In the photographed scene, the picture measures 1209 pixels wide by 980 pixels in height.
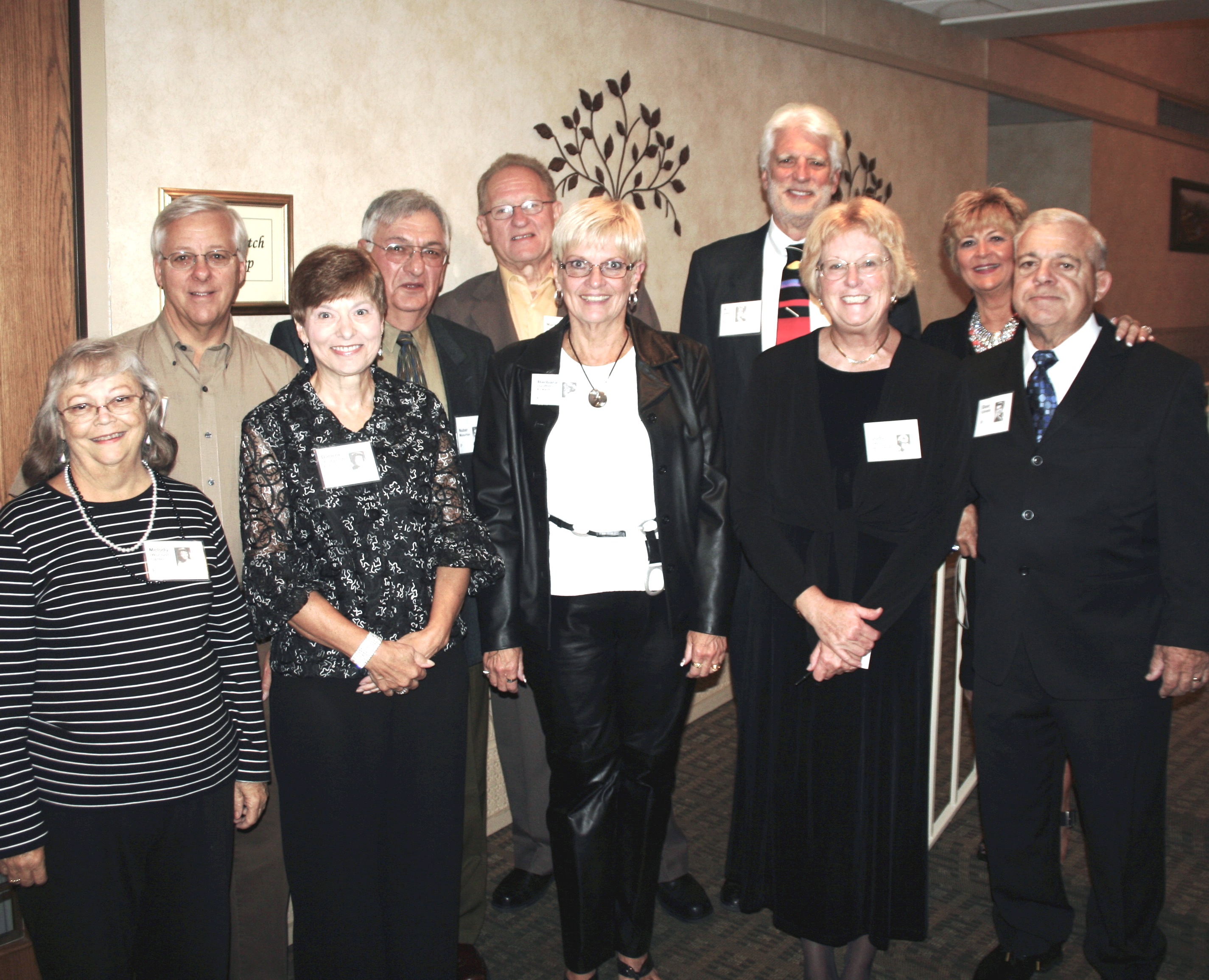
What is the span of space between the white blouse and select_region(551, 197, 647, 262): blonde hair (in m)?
0.36

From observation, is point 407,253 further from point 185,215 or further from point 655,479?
point 655,479

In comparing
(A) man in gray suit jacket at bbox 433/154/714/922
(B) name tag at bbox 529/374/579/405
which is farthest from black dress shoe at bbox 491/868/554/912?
(B) name tag at bbox 529/374/579/405

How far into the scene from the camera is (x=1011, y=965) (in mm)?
2541

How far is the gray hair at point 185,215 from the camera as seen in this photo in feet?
7.57

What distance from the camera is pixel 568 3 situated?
12.3ft

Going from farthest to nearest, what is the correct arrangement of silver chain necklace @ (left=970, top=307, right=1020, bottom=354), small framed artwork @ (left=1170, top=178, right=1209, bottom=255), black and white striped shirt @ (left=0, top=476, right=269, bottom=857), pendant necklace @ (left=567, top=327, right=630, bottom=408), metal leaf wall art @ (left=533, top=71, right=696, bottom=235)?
small framed artwork @ (left=1170, top=178, right=1209, bottom=255)
metal leaf wall art @ (left=533, top=71, right=696, bottom=235)
silver chain necklace @ (left=970, top=307, right=1020, bottom=354)
pendant necklace @ (left=567, top=327, right=630, bottom=408)
black and white striped shirt @ (left=0, top=476, right=269, bottom=857)

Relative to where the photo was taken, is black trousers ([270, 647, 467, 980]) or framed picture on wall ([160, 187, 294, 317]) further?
framed picture on wall ([160, 187, 294, 317])

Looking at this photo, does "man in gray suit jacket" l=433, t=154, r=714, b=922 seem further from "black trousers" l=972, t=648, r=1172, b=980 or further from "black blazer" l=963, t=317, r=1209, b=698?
"black blazer" l=963, t=317, r=1209, b=698

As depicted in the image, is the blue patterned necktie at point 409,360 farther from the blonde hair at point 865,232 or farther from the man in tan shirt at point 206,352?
the blonde hair at point 865,232

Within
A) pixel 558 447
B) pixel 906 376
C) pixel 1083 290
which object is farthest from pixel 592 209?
pixel 1083 290

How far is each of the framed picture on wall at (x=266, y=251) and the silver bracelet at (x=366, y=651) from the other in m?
1.28

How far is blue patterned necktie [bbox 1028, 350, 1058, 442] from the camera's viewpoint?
2.37 metres

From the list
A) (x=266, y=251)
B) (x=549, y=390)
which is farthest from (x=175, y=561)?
(x=266, y=251)

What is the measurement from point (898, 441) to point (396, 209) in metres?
1.50
